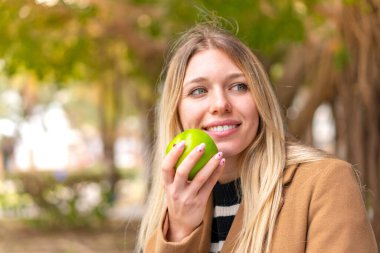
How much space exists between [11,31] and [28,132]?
12547 millimetres

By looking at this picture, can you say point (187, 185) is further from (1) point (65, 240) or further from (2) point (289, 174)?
(1) point (65, 240)

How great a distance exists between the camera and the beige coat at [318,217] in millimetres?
1697

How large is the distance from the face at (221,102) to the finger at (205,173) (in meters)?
0.16

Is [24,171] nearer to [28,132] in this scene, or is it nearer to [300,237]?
[28,132]

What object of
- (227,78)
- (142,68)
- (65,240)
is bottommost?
(65,240)

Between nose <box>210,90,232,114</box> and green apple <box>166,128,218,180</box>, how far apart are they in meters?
0.08

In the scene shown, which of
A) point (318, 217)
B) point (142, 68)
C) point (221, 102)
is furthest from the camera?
point (142, 68)

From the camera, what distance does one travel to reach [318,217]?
175 cm

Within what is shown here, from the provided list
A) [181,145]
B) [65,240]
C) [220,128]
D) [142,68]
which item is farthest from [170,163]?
[65,240]

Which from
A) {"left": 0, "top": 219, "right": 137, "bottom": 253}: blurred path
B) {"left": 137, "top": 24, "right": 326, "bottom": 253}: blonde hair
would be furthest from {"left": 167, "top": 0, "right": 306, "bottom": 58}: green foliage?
{"left": 137, "top": 24, "right": 326, "bottom": 253}: blonde hair

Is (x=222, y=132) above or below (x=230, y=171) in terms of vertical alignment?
above

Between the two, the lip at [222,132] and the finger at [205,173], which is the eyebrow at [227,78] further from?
the finger at [205,173]

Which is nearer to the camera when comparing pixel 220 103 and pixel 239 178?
pixel 220 103

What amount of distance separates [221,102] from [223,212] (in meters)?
0.39
